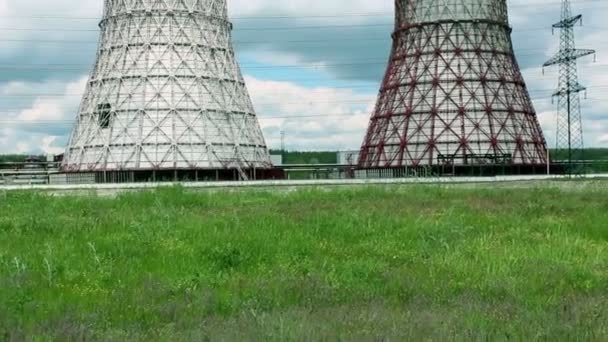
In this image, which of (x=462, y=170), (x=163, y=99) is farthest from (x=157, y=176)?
(x=462, y=170)

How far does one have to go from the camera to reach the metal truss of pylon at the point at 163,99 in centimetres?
5684

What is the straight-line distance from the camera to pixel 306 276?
35.3 feet

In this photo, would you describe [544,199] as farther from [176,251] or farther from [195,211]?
[176,251]

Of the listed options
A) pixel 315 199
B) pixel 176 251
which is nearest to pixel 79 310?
pixel 176 251

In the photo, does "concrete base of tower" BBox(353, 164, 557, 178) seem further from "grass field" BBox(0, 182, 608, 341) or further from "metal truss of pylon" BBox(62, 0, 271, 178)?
"grass field" BBox(0, 182, 608, 341)

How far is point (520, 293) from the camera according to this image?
30.7ft

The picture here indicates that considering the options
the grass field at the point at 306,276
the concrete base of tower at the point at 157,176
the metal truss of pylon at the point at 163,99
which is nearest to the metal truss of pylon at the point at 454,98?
the metal truss of pylon at the point at 163,99

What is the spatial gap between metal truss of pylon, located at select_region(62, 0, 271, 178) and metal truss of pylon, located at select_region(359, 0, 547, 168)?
12.9 metres

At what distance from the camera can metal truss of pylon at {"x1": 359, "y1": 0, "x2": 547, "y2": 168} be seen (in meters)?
61.4

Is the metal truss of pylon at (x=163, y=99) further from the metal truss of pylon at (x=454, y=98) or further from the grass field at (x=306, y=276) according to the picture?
the grass field at (x=306, y=276)

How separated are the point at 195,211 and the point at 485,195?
1302cm

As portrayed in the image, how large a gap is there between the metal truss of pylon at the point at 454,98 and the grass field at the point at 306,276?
40.9m

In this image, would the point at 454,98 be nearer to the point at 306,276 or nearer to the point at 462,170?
the point at 462,170

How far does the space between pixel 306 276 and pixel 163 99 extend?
160 feet
